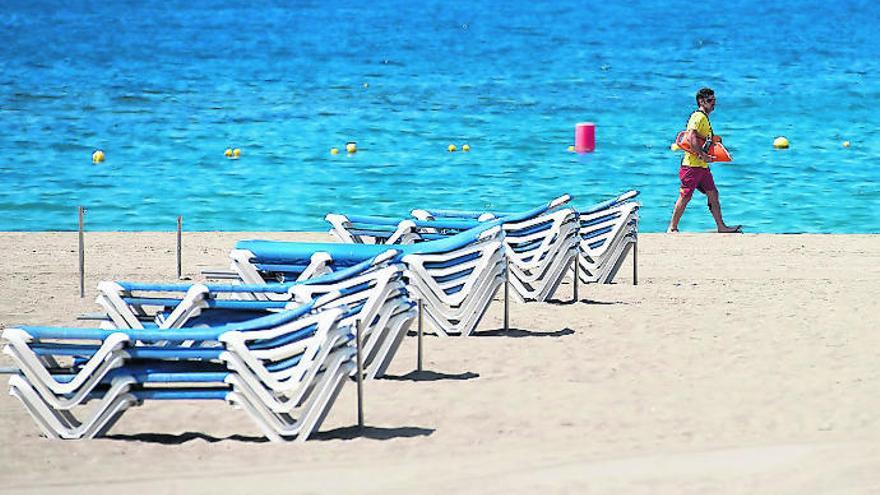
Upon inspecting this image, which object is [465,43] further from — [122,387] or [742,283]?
[122,387]

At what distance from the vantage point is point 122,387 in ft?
25.1

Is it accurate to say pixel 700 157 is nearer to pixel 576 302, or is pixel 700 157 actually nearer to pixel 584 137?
pixel 576 302

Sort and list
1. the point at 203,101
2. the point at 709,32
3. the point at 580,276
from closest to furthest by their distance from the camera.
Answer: the point at 580,276
the point at 203,101
the point at 709,32

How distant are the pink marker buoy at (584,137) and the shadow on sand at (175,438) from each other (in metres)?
17.7

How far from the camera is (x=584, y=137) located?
25406mm

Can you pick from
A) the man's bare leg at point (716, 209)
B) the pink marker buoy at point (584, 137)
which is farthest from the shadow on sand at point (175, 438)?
the pink marker buoy at point (584, 137)

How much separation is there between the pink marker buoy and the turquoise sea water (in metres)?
0.36

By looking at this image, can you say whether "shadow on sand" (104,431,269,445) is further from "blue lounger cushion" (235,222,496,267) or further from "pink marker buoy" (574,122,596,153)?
"pink marker buoy" (574,122,596,153)

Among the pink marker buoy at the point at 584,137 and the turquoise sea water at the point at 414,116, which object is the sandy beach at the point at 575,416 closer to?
the turquoise sea water at the point at 414,116

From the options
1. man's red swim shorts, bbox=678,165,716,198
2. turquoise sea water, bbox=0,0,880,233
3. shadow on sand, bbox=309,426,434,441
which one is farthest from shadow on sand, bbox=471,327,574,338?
turquoise sea water, bbox=0,0,880,233

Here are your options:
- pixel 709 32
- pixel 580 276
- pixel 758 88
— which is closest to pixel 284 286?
pixel 580 276

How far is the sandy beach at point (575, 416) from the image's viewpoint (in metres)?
6.99

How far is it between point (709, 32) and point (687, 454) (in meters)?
50.2

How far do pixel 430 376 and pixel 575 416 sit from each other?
1.30 m
